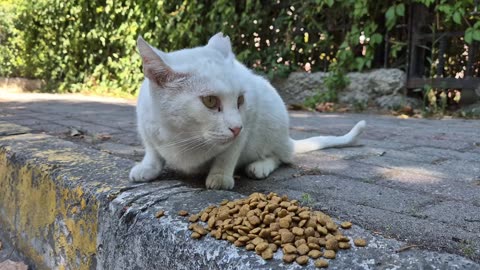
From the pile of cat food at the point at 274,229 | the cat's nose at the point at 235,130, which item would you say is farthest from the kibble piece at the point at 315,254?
the cat's nose at the point at 235,130

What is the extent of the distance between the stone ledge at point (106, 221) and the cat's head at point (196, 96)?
0.21m

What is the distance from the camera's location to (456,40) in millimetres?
5188

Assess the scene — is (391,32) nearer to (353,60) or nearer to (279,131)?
(353,60)

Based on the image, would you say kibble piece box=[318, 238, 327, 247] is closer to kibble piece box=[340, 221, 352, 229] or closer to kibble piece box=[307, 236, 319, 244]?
kibble piece box=[307, 236, 319, 244]

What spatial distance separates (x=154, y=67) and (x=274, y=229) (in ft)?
2.50

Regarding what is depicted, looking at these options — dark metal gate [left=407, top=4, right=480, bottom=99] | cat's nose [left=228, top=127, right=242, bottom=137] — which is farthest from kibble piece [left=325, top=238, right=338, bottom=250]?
dark metal gate [left=407, top=4, right=480, bottom=99]

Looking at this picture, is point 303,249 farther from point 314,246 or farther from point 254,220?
point 254,220

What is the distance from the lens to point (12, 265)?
81.6 inches

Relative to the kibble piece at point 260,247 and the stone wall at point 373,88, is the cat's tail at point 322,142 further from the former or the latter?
the stone wall at point 373,88

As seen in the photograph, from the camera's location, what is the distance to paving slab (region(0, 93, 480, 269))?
1.18m

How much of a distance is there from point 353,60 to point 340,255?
15.9 ft

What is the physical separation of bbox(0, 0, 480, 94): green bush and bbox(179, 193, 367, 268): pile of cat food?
4.19 metres

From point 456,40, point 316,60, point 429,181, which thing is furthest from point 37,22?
point 429,181

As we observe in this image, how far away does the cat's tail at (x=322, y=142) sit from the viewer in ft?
8.56
